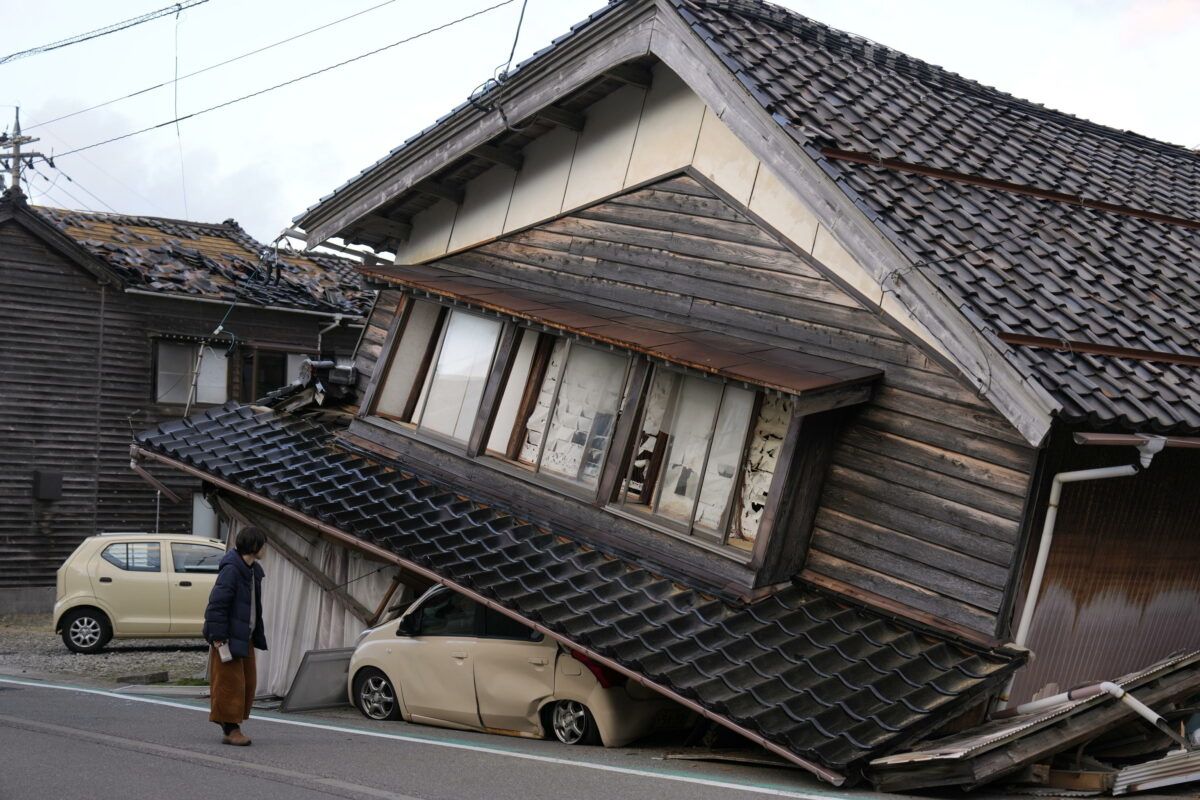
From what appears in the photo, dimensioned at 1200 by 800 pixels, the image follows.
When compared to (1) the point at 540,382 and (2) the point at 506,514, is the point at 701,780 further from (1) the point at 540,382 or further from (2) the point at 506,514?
(1) the point at 540,382

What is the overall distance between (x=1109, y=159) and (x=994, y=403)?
6.88 metres

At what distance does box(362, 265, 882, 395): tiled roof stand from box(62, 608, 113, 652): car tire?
978cm

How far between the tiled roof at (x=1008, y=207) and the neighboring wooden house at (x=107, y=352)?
15934mm

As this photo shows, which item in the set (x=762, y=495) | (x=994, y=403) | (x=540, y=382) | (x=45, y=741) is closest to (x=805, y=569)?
(x=762, y=495)

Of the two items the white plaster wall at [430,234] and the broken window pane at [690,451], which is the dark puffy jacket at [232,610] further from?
the white plaster wall at [430,234]

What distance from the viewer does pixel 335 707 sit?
13.1 m

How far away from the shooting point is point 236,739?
9.49m

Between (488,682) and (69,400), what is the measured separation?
18.4 metres

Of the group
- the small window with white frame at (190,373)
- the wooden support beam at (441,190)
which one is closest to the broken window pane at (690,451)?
the wooden support beam at (441,190)

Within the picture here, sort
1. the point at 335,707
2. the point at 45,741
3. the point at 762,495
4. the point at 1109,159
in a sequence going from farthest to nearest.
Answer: the point at 1109,159, the point at 335,707, the point at 762,495, the point at 45,741

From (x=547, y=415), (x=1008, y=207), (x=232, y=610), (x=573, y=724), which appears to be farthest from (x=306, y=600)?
(x=1008, y=207)

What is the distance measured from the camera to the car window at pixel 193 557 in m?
20.9

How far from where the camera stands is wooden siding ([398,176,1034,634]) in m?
9.47

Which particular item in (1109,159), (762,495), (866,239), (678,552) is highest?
(1109,159)
